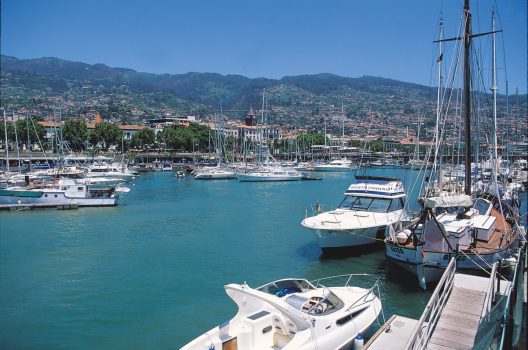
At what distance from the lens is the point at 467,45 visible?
80.0ft

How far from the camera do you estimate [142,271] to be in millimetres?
22984

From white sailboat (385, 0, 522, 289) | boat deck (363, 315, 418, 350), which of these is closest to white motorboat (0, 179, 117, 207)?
white sailboat (385, 0, 522, 289)

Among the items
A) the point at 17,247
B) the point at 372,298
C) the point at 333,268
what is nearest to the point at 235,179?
the point at 17,247

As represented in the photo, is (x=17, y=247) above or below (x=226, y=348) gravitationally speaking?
below

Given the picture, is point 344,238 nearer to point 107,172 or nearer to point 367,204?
point 367,204

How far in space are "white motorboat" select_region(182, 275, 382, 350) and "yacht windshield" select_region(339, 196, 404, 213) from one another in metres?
14.1

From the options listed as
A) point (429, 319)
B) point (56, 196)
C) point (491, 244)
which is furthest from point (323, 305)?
point (56, 196)

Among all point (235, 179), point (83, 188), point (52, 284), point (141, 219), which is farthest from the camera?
point (235, 179)

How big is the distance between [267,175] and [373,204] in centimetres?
5825

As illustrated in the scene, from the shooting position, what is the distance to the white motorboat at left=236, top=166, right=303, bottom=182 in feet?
278

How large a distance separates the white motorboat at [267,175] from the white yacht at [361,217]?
184 ft

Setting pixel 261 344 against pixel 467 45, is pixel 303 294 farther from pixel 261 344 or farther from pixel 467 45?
pixel 467 45

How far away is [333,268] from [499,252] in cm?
794

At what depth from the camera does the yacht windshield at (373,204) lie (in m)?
26.8
